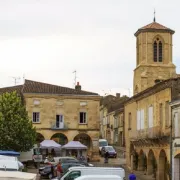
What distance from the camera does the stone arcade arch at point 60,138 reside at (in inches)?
2456

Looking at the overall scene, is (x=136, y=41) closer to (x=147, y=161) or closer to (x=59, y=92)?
(x=59, y=92)

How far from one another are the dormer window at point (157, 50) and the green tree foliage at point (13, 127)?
25.1m

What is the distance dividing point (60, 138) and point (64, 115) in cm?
250

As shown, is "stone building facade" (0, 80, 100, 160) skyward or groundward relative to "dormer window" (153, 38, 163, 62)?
groundward

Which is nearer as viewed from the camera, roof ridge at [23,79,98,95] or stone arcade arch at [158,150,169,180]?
stone arcade arch at [158,150,169,180]

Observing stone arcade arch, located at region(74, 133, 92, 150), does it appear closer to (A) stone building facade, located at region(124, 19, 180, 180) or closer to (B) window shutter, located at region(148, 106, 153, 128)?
(A) stone building facade, located at region(124, 19, 180, 180)

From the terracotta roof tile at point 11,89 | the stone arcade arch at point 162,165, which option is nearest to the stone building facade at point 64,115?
the terracotta roof tile at point 11,89

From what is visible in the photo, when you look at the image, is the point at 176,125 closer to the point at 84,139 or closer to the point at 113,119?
the point at 84,139

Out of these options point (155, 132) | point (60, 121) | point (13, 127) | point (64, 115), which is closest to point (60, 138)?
point (60, 121)

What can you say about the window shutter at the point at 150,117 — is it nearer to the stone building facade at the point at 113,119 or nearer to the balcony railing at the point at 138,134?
the balcony railing at the point at 138,134

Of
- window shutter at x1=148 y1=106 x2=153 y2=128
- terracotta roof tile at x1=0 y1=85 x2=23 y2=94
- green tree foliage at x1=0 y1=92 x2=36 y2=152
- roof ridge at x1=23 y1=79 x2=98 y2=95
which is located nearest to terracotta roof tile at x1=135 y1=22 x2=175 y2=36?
roof ridge at x1=23 y1=79 x2=98 y2=95

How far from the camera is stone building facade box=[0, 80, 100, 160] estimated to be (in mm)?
61875

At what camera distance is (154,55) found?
69938 millimetres

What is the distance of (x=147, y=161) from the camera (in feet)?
154
